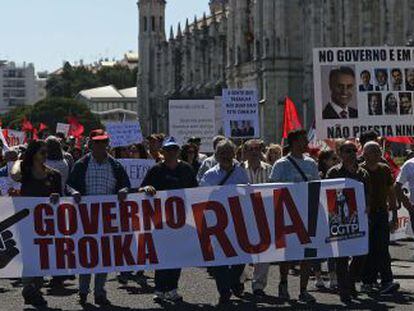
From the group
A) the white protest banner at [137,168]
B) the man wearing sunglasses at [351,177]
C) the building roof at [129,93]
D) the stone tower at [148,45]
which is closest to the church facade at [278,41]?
the stone tower at [148,45]

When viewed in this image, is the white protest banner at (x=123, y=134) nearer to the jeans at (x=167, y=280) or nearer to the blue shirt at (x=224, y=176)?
the blue shirt at (x=224, y=176)

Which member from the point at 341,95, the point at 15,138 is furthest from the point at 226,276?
the point at 15,138

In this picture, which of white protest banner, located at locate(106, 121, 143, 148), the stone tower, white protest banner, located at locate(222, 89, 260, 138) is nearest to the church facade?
the stone tower

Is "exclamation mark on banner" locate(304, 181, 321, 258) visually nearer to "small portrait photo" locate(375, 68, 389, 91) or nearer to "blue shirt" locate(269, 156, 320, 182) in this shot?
"blue shirt" locate(269, 156, 320, 182)

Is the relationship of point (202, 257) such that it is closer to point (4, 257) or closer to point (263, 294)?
point (263, 294)

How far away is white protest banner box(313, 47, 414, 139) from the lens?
16156 mm

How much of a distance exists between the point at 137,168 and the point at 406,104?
3949mm

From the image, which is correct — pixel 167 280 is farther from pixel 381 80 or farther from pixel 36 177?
pixel 381 80

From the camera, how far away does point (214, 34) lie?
104 meters

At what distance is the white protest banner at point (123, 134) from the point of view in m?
19.8

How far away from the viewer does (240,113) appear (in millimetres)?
23141

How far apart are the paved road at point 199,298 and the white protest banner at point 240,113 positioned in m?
8.44

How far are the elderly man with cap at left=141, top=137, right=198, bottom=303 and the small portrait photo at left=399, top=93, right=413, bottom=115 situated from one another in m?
5.34

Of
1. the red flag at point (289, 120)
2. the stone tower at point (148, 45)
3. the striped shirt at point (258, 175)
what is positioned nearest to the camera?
the striped shirt at point (258, 175)
